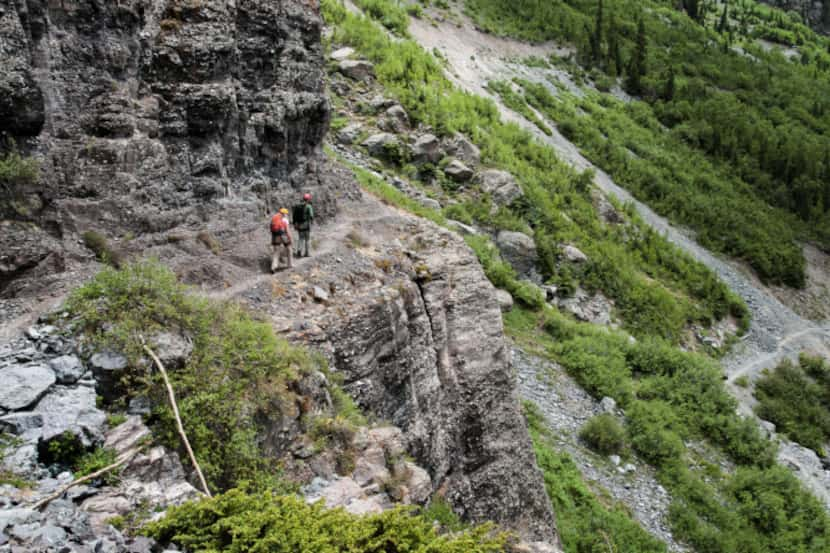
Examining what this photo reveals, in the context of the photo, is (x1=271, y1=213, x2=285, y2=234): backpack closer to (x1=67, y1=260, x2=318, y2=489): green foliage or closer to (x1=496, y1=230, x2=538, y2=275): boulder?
(x1=67, y1=260, x2=318, y2=489): green foliage

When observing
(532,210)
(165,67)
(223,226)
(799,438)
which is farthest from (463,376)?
(799,438)

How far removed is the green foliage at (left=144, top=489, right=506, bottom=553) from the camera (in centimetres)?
573

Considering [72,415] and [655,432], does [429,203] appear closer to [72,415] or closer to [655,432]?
[655,432]

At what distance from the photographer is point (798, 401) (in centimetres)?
2869

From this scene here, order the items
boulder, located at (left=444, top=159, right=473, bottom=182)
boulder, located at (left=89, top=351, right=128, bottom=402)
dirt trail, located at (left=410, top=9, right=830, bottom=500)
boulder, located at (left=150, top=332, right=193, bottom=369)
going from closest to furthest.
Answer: boulder, located at (left=89, top=351, right=128, bottom=402) → boulder, located at (left=150, top=332, right=193, bottom=369) → boulder, located at (left=444, top=159, right=473, bottom=182) → dirt trail, located at (left=410, top=9, right=830, bottom=500)

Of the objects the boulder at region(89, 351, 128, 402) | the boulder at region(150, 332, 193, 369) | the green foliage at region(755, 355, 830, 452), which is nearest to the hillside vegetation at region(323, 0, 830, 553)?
the green foliage at region(755, 355, 830, 452)

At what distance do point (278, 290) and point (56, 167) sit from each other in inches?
157

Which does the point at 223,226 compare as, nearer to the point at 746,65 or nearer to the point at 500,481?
the point at 500,481

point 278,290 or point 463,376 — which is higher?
point 278,290

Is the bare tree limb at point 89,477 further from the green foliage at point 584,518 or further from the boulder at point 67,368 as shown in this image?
the green foliage at point 584,518

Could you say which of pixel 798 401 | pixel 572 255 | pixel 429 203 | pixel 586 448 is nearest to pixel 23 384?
→ pixel 586 448

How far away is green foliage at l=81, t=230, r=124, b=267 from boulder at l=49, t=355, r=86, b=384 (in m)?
2.66

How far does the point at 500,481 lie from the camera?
12664mm

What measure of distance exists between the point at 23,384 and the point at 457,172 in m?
22.6
